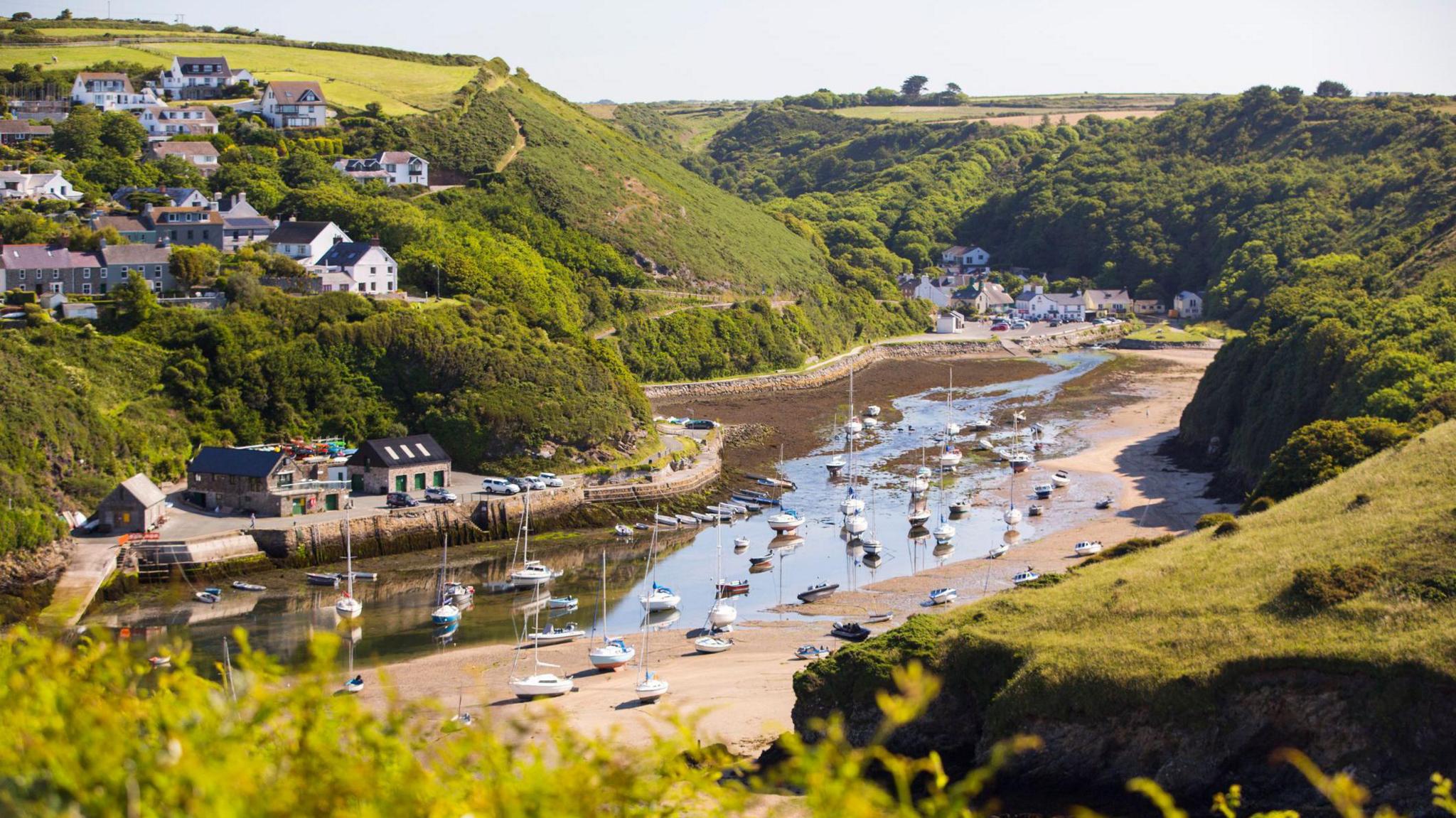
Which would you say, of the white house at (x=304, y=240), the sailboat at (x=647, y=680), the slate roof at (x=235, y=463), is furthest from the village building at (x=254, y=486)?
the white house at (x=304, y=240)

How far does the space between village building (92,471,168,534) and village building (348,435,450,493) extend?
7.89 m

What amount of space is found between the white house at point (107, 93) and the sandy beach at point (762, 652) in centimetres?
6187

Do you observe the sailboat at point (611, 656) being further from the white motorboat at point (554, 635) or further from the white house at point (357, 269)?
the white house at point (357, 269)

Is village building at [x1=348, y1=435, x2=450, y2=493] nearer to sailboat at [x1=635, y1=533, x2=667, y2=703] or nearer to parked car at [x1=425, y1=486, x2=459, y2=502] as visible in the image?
parked car at [x1=425, y1=486, x2=459, y2=502]

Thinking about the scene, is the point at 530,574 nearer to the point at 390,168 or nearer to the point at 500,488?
the point at 500,488

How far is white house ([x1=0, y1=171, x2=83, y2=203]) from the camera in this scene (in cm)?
7350

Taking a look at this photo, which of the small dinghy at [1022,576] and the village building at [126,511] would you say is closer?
the small dinghy at [1022,576]

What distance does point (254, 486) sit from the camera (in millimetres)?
46719

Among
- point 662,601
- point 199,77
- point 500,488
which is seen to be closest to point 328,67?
point 199,77

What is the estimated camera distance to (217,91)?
3878 inches

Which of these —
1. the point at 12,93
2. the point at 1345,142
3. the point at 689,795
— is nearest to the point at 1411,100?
the point at 1345,142

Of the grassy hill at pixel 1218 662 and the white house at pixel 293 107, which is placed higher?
the white house at pixel 293 107

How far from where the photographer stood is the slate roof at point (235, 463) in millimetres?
46812

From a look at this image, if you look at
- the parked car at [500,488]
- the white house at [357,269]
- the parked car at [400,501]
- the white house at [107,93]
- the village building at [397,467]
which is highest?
the white house at [107,93]
